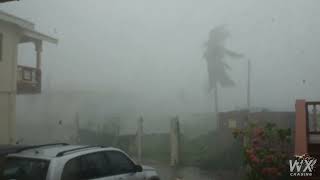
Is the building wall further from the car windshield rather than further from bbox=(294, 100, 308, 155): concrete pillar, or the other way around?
the car windshield

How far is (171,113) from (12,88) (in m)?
12.5

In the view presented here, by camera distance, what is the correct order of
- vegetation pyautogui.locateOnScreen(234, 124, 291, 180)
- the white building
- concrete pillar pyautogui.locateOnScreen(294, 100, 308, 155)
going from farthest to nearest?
the white building < vegetation pyautogui.locateOnScreen(234, 124, 291, 180) < concrete pillar pyautogui.locateOnScreen(294, 100, 308, 155)

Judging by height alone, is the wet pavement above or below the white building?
below

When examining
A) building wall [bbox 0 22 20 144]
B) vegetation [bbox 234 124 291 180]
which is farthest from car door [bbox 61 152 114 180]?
building wall [bbox 0 22 20 144]

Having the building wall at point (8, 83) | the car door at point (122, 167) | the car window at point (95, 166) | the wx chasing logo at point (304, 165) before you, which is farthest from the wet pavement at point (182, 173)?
the car window at point (95, 166)

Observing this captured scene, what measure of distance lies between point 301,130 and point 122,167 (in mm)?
5100

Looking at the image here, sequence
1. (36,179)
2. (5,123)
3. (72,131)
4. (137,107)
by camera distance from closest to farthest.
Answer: (36,179) < (5,123) < (72,131) < (137,107)

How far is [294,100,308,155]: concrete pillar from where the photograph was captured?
35.5ft

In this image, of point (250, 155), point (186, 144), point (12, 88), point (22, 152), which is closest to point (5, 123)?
point (12, 88)

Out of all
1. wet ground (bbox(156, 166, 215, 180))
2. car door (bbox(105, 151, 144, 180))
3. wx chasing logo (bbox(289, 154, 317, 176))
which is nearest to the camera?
car door (bbox(105, 151, 144, 180))

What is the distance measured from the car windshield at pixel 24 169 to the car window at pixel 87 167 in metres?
0.32

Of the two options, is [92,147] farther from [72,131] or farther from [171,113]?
[171,113]

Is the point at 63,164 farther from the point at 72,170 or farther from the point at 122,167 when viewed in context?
the point at 122,167

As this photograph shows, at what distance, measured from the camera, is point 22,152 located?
23.9ft
